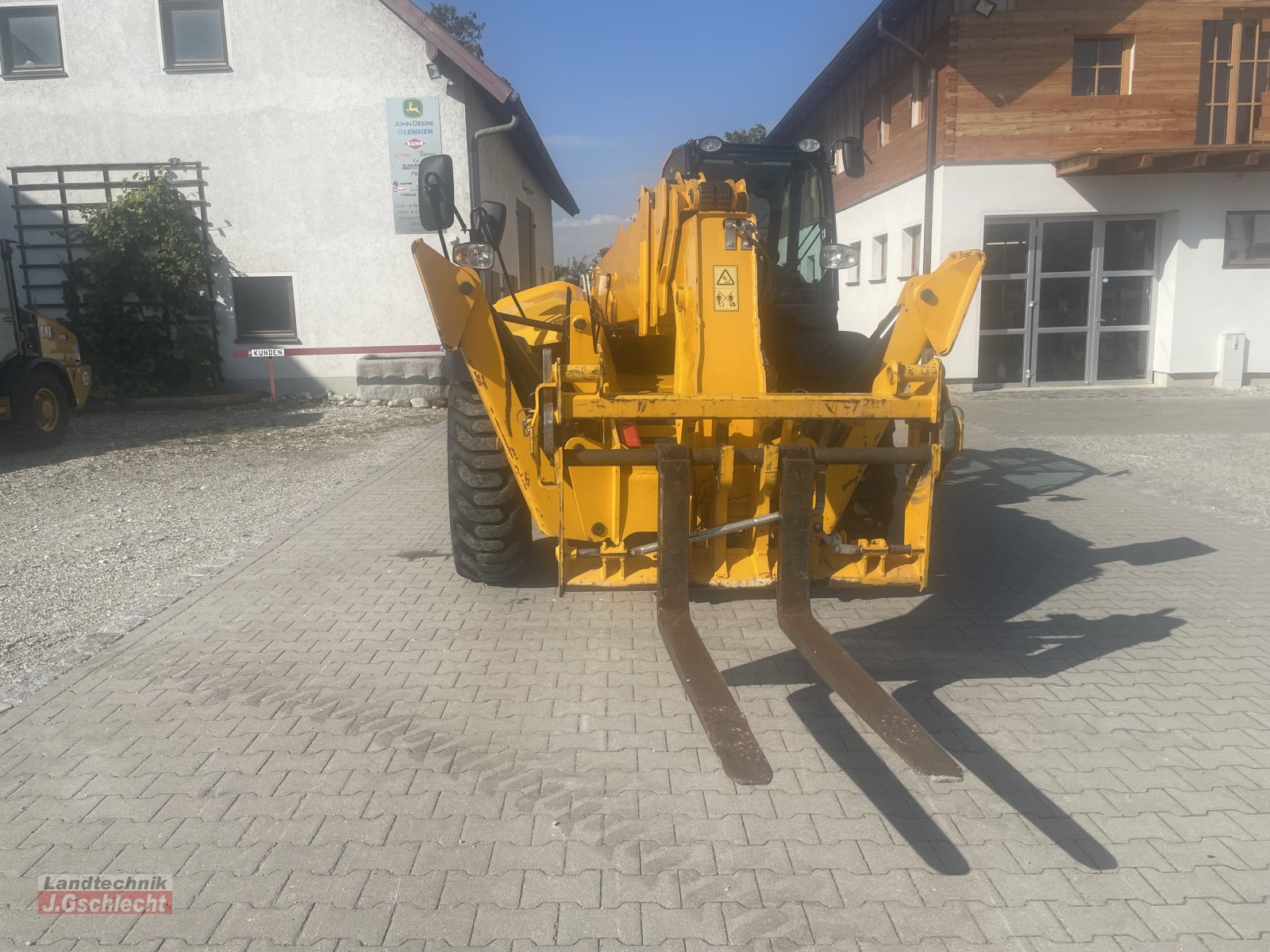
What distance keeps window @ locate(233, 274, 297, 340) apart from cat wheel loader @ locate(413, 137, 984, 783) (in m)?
11.2

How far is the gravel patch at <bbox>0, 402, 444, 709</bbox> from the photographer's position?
209 inches

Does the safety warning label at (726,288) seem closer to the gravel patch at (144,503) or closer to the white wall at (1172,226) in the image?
the gravel patch at (144,503)

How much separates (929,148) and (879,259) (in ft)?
13.6

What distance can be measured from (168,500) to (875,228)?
46.3 ft

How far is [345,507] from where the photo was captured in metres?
8.09

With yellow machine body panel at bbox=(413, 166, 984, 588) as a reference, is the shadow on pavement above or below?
below

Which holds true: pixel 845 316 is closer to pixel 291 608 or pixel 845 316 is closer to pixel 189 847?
pixel 291 608

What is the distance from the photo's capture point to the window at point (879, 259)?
18.7 m

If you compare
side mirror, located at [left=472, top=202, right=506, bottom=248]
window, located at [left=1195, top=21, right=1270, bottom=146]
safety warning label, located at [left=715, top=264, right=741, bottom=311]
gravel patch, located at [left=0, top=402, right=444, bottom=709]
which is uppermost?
window, located at [left=1195, top=21, right=1270, bottom=146]

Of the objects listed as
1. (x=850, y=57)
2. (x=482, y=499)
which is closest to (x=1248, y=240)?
(x=850, y=57)

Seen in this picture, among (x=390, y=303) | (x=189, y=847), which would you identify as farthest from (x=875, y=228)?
(x=189, y=847)

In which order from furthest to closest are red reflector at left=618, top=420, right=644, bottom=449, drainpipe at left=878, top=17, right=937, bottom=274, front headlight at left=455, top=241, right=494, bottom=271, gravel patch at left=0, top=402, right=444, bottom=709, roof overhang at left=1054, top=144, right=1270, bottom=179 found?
drainpipe at left=878, top=17, right=937, bottom=274 → roof overhang at left=1054, top=144, right=1270, bottom=179 → gravel patch at left=0, top=402, right=444, bottom=709 → front headlight at left=455, top=241, right=494, bottom=271 → red reflector at left=618, top=420, right=644, bottom=449

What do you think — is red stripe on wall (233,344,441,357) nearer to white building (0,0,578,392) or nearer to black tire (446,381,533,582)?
white building (0,0,578,392)

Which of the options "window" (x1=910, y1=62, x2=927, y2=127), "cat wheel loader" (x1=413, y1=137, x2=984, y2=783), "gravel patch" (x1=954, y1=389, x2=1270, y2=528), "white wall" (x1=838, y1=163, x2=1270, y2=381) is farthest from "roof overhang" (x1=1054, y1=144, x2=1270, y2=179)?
"cat wheel loader" (x1=413, y1=137, x2=984, y2=783)
